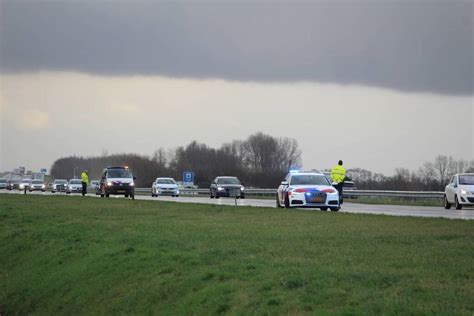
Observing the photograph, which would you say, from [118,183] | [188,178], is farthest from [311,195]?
[188,178]

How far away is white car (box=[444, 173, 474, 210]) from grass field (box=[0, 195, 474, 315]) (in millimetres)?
12979

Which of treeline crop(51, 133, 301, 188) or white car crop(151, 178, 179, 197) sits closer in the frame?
white car crop(151, 178, 179, 197)

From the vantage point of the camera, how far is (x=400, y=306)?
10422mm

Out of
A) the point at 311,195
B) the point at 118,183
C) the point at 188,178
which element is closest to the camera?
the point at 311,195

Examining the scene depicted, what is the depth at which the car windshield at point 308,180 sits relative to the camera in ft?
114

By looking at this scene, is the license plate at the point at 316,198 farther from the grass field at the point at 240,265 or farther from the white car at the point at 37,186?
the white car at the point at 37,186

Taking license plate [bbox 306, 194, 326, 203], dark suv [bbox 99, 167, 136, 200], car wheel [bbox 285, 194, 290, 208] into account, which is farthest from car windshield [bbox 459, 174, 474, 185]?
dark suv [bbox 99, 167, 136, 200]

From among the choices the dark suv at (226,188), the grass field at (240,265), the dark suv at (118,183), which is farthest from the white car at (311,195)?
the dark suv at (226,188)

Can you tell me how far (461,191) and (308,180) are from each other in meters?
8.11

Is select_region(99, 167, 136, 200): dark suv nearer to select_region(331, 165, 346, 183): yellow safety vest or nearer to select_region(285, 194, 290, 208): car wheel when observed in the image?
select_region(331, 165, 346, 183): yellow safety vest

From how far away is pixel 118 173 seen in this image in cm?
5819

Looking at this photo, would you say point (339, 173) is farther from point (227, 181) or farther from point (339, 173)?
point (227, 181)

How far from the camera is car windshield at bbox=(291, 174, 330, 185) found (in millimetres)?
34656

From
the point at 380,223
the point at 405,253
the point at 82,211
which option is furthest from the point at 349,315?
the point at 82,211
